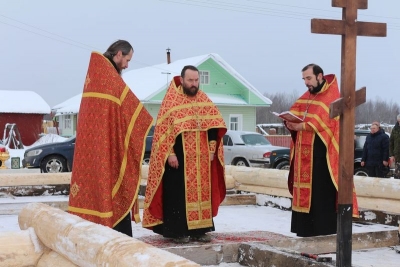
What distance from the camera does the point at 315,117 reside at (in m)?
6.78

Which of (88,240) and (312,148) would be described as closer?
(88,240)

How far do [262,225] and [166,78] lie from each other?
27.2 metres

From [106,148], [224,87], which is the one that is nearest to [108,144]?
[106,148]

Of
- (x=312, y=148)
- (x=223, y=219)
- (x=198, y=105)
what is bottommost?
(x=223, y=219)

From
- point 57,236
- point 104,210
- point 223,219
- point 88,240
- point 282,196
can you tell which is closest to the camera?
point 88,240

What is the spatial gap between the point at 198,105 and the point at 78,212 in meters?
1.73

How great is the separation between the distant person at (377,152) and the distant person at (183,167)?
692cm

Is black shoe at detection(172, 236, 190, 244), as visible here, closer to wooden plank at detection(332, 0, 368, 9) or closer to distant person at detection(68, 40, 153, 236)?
distant person at detection(68, 40, 153, 236)

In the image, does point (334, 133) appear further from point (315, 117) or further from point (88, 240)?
point (88, 240)

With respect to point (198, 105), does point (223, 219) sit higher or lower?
lower

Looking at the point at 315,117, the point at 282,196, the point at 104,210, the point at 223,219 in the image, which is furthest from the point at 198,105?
the point at 282,196

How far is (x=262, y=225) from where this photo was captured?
27.4 ft

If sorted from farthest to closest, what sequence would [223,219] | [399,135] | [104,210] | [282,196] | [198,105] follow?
[399,135] < [282,196] < [223,219] < [198,105] < [104,210]

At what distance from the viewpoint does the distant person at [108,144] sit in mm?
5680
